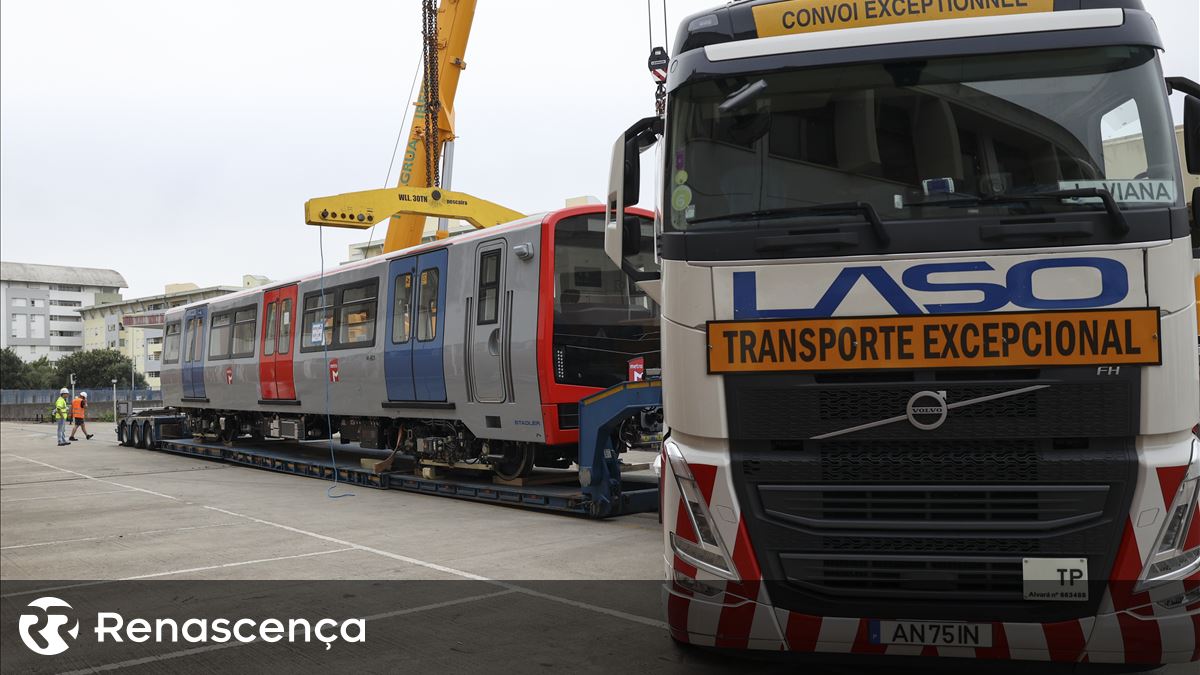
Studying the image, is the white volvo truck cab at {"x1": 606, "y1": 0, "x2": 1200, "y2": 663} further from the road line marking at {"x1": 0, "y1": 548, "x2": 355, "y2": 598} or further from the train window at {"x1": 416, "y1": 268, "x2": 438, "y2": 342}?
the train window at {"x1": 416, "y1": 268, "x2": 438, "y2": 342}

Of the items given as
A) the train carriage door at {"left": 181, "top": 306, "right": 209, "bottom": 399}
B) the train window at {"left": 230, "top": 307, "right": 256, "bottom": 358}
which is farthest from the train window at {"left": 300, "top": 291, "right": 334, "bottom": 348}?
the train carriage door at {"left": 181, "top": 306, "right": 209, "bottom": 399}

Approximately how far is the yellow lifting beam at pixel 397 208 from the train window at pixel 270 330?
213cm

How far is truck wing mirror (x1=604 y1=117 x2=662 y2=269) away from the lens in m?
5.11

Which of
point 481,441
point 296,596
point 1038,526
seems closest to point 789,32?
point 1038,526

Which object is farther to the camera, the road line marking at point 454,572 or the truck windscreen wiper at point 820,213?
the road line marking at point 454,572

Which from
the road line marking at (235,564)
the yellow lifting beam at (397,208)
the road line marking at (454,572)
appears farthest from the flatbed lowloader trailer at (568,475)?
the yellow lifting beam at (397,208)

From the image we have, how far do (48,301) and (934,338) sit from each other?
97289 mm

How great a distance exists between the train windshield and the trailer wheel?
1.56 metres

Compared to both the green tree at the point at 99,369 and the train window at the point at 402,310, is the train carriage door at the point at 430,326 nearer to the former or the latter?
the train window at the point at 402,310

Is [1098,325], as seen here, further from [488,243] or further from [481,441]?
[481,441]

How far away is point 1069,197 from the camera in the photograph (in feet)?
13.3

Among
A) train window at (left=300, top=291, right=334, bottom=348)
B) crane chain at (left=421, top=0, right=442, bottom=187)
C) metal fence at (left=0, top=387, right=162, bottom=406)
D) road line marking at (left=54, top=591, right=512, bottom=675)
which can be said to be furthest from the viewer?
metal fence at (left=0, top=387, right=162, bottom=406)

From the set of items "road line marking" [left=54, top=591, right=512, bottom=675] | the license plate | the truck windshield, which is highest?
the truck windshield

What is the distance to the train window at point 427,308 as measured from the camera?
12469 millimetres
